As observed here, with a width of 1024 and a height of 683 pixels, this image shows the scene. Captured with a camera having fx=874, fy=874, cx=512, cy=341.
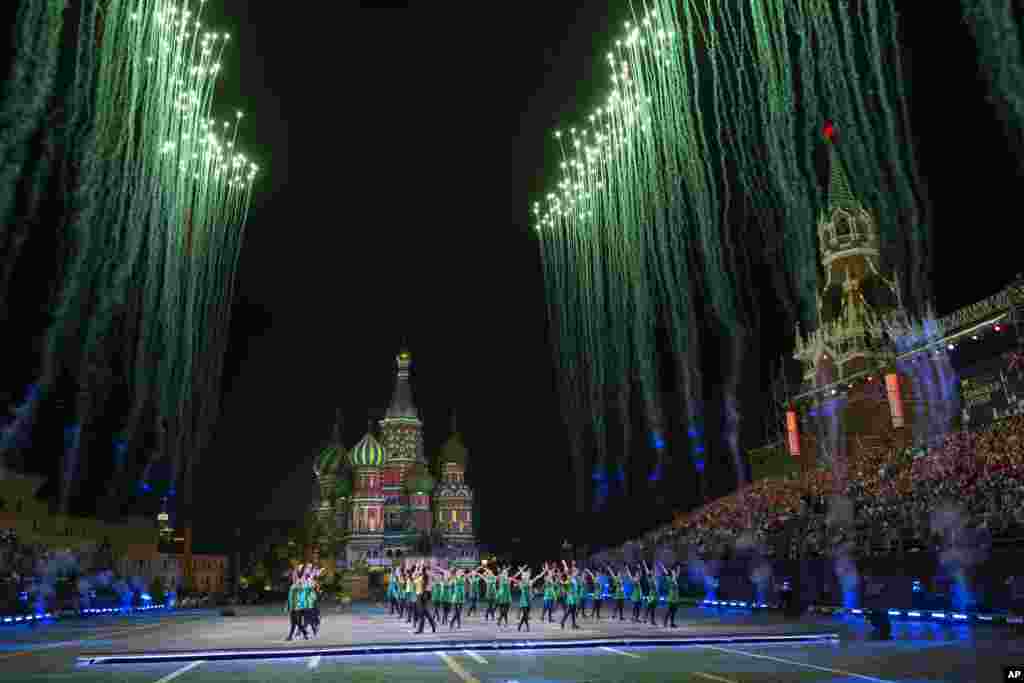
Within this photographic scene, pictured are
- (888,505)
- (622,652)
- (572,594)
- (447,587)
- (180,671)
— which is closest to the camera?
(180,671)

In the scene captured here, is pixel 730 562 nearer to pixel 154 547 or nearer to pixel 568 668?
pixel 568 668

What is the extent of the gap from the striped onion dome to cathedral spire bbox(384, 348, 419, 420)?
6.30 metres

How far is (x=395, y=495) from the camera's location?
415 ft

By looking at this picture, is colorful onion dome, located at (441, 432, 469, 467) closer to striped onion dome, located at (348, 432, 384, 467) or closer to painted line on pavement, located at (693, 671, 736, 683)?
striped onion dome, located at (348, 432, 384, 467)

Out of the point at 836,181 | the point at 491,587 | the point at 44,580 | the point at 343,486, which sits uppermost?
the point at 836,181

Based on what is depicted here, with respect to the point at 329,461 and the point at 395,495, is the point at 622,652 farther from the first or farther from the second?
the point at 329,461

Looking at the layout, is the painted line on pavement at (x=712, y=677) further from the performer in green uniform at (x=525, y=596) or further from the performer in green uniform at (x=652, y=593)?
the performer in green uniform at (x=652, y=593)

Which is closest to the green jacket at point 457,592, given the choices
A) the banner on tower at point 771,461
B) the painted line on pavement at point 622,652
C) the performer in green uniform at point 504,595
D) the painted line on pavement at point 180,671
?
the performer in green uniform at point 504,595

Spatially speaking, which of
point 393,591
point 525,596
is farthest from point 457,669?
point 393,591

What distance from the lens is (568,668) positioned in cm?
1484

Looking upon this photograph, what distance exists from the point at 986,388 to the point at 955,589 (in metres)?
19.4

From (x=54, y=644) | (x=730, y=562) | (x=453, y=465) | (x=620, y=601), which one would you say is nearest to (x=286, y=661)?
(x=54, y=644)

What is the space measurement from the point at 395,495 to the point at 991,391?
97.8 m

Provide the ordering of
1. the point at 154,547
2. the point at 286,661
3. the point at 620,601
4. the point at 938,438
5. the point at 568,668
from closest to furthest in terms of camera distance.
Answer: the point at 568,668, the point at 286,661, the point at 620,601, the point at 938,438, the point at 154,547
